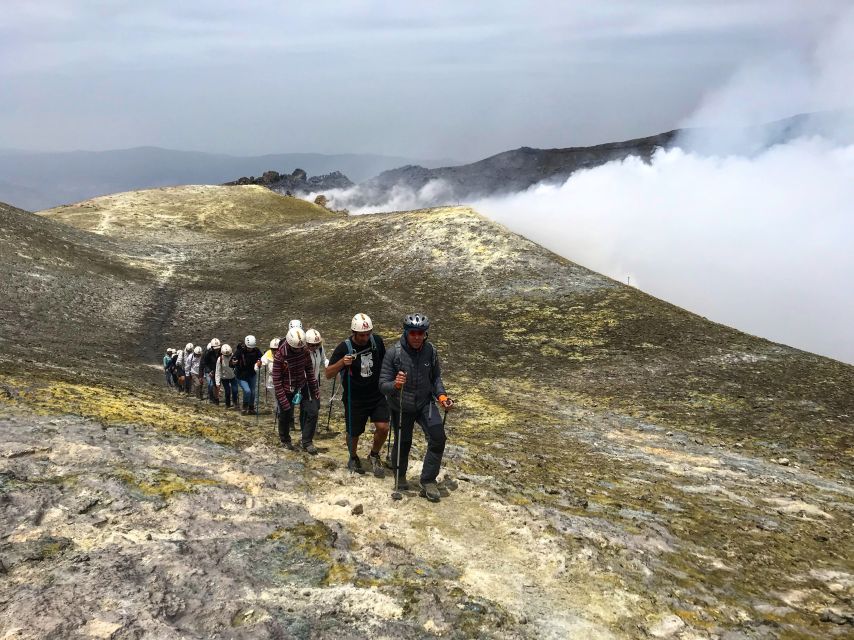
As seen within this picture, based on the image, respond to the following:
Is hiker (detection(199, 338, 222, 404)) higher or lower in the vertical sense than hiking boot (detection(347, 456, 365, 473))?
Answer: lower

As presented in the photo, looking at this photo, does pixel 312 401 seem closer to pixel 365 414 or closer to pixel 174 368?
pixel 365 414

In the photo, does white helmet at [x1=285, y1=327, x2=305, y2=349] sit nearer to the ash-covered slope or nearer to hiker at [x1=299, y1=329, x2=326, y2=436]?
hiker at [x1=299, y1=329, x2=326, y2=436]

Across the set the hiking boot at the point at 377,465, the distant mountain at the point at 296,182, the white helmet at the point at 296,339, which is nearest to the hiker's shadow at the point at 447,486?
the hiking boot at the point at 377,465

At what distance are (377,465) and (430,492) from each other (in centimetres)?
171

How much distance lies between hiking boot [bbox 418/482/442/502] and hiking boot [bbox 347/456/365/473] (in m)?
1.44

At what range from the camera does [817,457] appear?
47.8 feet

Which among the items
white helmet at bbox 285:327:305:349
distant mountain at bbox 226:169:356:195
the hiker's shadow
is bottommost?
the hiker's shadow

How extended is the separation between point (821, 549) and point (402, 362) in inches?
279

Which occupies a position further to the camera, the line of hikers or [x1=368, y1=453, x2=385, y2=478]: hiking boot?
[x1=368, y1=453, x2=385, y2=478]: hiking boot

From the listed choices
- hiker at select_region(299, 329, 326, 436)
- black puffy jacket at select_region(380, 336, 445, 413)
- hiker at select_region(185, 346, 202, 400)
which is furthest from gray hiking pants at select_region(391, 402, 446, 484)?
hiker at select_region(185, 346, 202, 400)

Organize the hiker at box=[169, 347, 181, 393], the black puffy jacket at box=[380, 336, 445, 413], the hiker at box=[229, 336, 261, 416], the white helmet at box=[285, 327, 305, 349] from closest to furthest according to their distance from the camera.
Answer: the black puffy jacket at box=[380, 336, 445, 413], the white helmet at box=[285, 327, 305, 349], the hiker at box=[229, 336, 261, 416], the hiker at box=[169, 347, 181, 393]

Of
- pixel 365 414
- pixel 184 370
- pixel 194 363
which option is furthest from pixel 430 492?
pixel 184 370

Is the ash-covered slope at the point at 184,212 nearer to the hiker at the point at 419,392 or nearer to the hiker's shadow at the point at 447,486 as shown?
the hiker at the point at 419,392

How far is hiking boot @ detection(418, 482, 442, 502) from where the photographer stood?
9.41m
